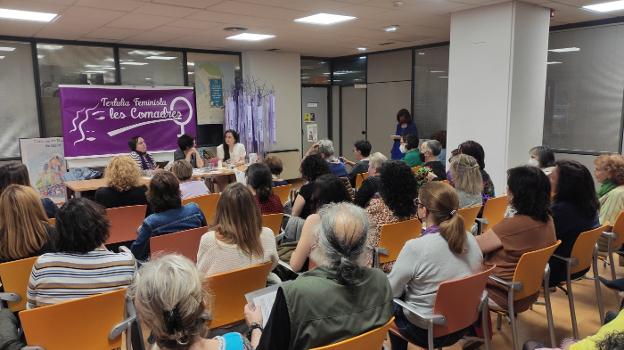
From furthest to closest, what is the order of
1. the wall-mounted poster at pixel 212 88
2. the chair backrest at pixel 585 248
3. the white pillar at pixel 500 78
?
the wall-mounted poster at pixel 212 88, the white pillar at pixel 500 78, the chair backrest at pixel 585 248

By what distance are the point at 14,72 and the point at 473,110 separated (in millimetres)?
6921

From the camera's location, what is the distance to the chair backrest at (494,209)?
372 cm

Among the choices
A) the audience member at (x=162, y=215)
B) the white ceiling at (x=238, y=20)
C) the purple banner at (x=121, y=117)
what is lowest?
the audience member at (x=162, y=215)

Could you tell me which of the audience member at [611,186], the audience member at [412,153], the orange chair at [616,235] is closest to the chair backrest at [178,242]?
the orange chair at [616,235]

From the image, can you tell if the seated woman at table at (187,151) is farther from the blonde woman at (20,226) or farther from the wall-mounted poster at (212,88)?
the blonde woman at (20,226)

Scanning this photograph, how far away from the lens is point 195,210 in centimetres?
313

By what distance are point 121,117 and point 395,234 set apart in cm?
627

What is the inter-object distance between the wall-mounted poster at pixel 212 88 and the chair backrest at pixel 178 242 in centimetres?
612

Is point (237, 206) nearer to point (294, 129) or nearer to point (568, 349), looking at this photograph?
point (568, 349)

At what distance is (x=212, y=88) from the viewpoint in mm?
8812

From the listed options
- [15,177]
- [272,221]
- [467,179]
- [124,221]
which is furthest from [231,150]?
[467,179]

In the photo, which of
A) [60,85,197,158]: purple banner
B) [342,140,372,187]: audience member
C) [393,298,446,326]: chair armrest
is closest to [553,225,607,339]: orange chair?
[393,298,446,326]: chair armrest

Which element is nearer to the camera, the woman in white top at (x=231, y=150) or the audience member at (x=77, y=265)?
the audience member at (x=77, y=265)

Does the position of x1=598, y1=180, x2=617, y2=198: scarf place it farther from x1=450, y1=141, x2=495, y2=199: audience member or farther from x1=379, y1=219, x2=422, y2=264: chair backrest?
x1=379, y1=219, x2=422, y2=264: chair backrest
